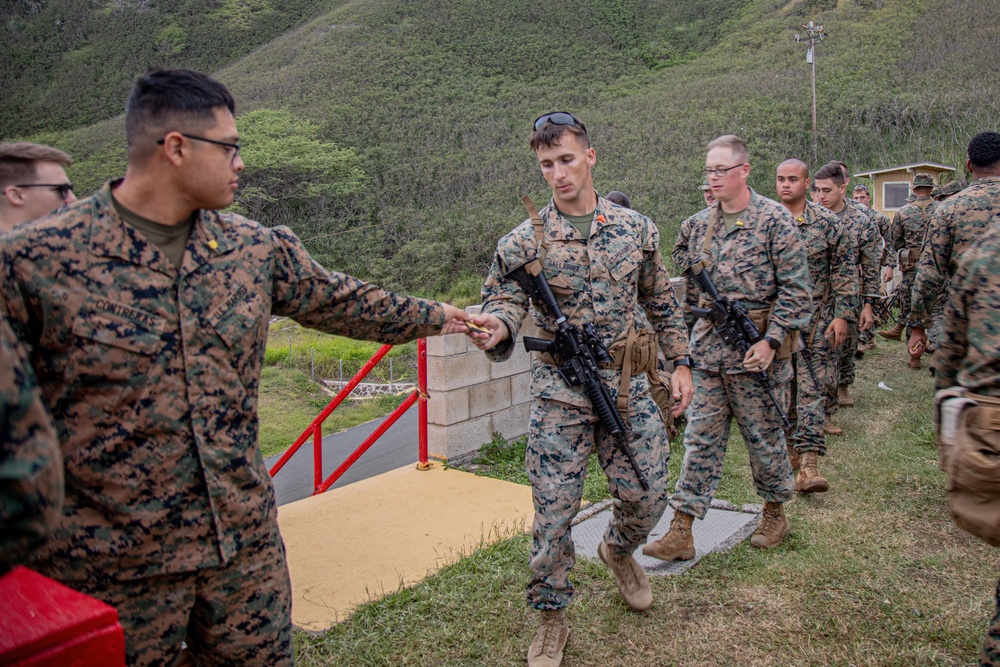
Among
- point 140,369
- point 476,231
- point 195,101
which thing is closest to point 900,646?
point 140,369

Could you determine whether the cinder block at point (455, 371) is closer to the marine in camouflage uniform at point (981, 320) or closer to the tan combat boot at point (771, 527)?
the tan combat boot at point (771, 527)

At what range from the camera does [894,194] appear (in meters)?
16.8

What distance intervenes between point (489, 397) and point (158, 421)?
4393mm

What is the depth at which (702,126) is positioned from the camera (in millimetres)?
30688

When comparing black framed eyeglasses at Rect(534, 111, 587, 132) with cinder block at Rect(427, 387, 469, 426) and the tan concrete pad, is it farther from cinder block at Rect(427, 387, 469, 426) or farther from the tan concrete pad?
cinder block at Rect(427, 387, 469, 426)

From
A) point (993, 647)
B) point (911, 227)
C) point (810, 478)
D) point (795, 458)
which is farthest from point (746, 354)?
point (911, 227)

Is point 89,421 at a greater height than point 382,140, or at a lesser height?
lesser

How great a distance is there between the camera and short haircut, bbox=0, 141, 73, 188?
3.17 meters

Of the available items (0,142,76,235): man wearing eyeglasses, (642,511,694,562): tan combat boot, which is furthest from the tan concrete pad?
(0,142,76,235): man wearing eyeglasses

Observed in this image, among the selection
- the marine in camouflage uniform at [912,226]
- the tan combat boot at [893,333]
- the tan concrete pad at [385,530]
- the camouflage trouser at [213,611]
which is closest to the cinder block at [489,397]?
the tan concrete pad at [385,530]

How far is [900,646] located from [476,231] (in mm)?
23305

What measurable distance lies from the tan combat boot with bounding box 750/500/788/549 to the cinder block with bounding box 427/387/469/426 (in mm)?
2488

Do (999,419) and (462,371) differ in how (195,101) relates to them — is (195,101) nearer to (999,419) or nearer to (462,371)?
(999,419)

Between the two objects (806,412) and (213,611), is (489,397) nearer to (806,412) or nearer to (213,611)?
(806,412)
